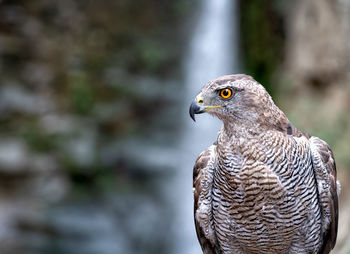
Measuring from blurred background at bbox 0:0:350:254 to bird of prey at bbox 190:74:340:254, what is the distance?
602 cm

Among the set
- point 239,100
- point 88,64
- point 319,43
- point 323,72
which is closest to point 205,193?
point 239,100

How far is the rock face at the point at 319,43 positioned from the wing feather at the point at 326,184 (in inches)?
262

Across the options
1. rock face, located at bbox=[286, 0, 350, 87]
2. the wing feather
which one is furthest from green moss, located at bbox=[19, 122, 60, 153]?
the wing feather

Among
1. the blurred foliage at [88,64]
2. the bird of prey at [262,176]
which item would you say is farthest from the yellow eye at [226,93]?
the blurred foliage at [88,64]

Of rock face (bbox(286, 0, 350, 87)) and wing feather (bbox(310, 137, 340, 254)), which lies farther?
rock face (bbox(286, 0, 350, 87))

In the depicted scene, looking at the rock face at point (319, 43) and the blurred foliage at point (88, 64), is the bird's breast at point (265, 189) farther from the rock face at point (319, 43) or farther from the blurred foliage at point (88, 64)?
the blurred foliage at point (88, 64)

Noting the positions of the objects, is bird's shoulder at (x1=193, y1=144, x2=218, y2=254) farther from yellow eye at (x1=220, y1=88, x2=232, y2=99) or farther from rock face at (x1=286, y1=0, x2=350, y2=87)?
rock face at (x1=286, y1=0, x2=350, y2=87)

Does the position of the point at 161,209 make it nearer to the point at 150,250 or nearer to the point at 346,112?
the point at 150,250

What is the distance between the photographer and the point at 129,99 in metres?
11.6

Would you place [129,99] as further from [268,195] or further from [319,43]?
[268,195]

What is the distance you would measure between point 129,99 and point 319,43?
4.62 metres

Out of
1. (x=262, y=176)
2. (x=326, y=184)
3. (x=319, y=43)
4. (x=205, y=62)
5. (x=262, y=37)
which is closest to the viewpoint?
(x=262, y=176)

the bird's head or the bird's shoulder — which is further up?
the bird's head

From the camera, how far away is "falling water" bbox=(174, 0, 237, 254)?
36.9ft
